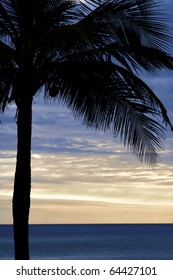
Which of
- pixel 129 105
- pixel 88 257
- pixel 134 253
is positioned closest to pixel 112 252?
pixel 134 253

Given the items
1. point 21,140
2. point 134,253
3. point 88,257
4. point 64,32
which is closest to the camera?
point 64,32

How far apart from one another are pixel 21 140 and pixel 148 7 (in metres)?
4.30

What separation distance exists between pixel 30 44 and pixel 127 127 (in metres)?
2.82

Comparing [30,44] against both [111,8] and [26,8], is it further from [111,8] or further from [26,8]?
[111,8]

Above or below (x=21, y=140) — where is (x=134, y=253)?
below

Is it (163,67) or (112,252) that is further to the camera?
(112,252)

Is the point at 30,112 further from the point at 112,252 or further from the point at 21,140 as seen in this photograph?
the point at 112,252

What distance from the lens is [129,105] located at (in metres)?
14.4

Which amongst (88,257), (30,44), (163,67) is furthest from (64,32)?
(88,257)

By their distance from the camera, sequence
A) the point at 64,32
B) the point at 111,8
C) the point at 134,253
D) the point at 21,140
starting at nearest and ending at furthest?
1. the point at 64,32
2. the point at 21,140
3. the point at 111,8
4. the point at 134,253

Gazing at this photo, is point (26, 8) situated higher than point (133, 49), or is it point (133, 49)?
point (26, 8)
